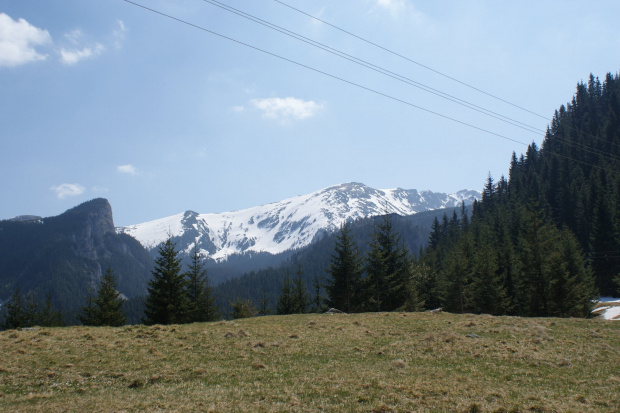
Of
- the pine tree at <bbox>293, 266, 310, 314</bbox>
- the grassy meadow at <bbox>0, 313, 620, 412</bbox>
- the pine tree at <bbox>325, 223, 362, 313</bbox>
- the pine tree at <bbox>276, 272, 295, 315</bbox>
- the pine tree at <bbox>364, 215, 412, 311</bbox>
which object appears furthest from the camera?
the pine tree at <bbox>293, 266, 310, 314</bbox>

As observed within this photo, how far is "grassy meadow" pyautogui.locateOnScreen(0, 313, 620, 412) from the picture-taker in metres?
13.1

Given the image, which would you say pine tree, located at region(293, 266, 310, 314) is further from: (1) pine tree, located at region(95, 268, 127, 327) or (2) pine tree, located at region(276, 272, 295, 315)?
(1) pine tree, located at region(95, 268, 127, 327)

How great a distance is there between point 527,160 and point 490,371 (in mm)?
187928

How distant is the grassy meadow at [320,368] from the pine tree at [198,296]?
2682 cm

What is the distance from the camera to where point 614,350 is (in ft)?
63.8

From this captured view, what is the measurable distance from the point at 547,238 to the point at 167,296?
172 ft

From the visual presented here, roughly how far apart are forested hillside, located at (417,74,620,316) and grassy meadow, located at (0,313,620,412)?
22773 mm

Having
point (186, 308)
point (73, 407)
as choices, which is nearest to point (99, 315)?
point (186, 308)

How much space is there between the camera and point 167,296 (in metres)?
47.5

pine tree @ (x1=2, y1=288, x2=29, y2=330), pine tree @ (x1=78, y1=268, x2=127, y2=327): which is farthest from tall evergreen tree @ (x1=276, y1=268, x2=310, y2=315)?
pine tree @ (x1=2, y1=288, x2=29, y2=330)

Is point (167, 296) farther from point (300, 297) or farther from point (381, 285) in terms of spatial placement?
point (300, 297)

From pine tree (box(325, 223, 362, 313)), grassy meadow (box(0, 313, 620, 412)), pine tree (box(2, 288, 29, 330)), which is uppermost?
pine tree (box(325, 223, 362, 313))

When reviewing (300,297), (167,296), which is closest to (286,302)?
(300,297)

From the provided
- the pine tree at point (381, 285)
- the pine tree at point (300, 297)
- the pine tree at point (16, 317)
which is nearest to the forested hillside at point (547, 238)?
the pine tree at point (381, 285)
